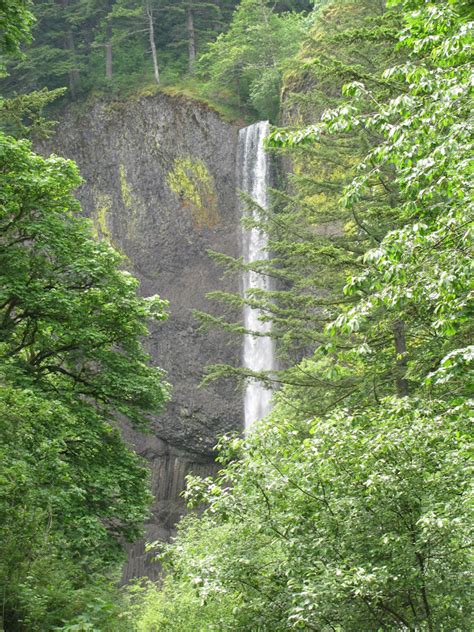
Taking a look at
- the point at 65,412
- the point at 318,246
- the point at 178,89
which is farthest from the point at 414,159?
the point at 178,89

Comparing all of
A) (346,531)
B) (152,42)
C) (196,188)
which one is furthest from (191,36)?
(346,531)

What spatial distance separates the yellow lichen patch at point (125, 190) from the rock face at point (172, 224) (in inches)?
1.9

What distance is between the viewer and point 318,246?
41.6ft

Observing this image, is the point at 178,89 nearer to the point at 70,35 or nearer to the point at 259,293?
the point at 70,35

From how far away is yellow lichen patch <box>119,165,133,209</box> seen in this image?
1395 inches

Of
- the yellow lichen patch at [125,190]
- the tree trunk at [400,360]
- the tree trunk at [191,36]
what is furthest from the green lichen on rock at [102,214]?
the tree trunk at [400,360]

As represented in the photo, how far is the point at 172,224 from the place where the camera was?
34.7m

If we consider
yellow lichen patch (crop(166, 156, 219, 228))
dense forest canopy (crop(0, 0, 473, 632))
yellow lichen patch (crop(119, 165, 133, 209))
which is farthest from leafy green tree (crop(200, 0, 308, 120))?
dense forest canopy (crop(0, 0, 473, 632))

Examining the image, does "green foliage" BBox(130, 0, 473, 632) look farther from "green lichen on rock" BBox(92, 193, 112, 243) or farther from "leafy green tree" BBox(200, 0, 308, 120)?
"leafy green tree" BBox(200, 0, 308, 120)

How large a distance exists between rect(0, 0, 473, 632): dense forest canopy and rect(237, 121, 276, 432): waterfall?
32.6 feet

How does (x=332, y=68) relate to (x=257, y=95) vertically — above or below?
below

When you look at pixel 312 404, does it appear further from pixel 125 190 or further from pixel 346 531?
pixel 125 190

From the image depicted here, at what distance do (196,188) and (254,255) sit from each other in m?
4.95

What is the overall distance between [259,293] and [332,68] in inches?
227
